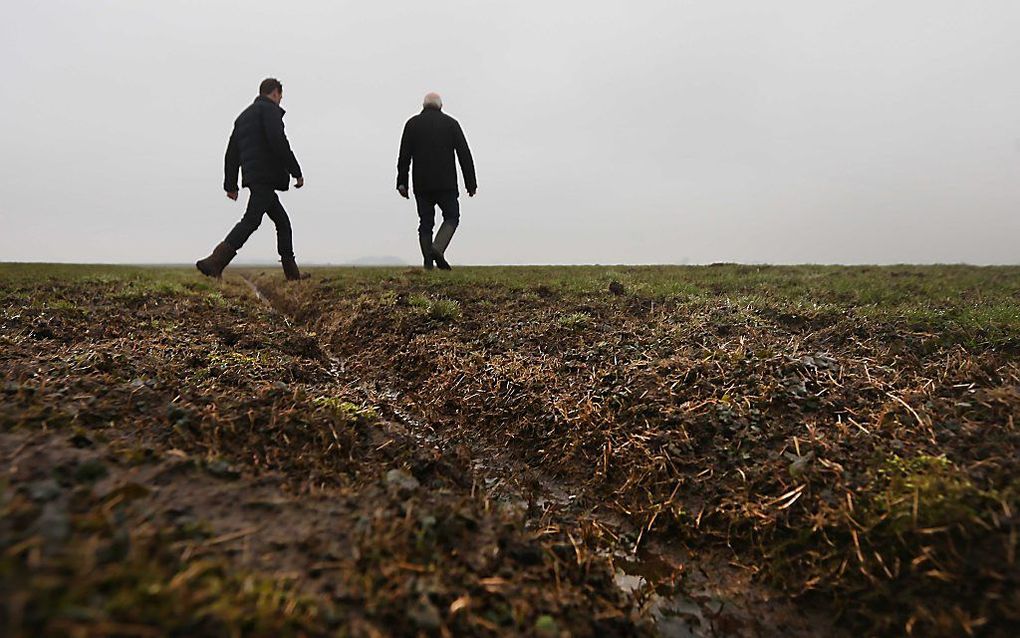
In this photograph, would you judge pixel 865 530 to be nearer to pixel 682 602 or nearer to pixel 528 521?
pixel 682 602

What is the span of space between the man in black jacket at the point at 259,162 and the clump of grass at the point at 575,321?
334 inches

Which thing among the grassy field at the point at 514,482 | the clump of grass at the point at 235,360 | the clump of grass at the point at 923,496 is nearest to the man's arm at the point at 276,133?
the grassy field at the point at 514,482

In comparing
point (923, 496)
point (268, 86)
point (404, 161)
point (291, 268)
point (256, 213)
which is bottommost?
point (923, 496)

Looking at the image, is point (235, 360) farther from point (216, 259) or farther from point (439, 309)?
point (216, 259)

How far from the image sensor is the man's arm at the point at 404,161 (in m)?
12.3

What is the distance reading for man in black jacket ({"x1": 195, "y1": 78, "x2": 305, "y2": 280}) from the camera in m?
11.0

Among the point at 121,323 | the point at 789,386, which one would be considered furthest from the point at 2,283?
the point at 789,386

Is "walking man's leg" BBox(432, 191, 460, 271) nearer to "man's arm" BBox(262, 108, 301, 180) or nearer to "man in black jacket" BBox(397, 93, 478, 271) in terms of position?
"man in black jacket" BBox(397, 93, 478, 271)

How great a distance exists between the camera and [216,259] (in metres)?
11.0

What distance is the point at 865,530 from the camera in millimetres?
2676

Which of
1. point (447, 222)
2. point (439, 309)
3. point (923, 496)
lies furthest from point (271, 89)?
point (923, 496)

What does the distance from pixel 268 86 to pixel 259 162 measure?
2.03 meters

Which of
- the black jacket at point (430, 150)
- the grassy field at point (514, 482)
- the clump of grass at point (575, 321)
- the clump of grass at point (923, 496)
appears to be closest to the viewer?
the grassy field at point (514, 482)

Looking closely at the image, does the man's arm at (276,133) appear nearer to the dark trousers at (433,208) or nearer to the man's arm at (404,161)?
the man's arm at (404,161)
